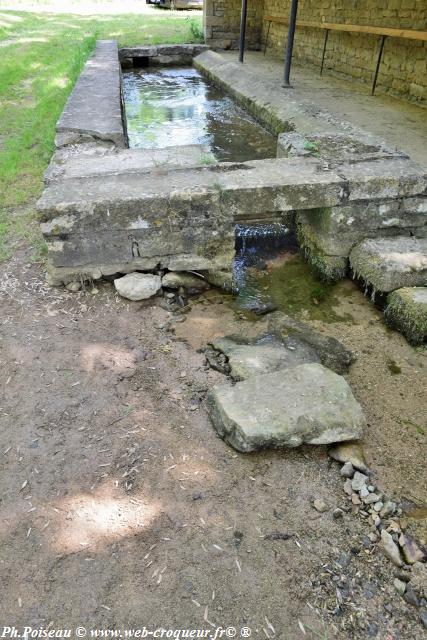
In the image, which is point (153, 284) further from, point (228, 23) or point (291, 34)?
point (228, 23)

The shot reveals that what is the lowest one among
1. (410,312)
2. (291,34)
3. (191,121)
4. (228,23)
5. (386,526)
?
(386,526)

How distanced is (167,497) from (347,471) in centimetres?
82

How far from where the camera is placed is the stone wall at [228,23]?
11180mm

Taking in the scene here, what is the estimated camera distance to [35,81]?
9.03m

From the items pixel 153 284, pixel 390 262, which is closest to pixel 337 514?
pixel 390 262

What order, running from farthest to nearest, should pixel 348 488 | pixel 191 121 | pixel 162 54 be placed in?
pixel 162 54 < pixel 191 121 < pixel 348 488

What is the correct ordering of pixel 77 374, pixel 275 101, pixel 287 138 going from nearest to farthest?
pixel 77 374 → pixel 287 138 → pixel 275 101

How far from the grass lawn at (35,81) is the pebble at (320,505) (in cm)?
282

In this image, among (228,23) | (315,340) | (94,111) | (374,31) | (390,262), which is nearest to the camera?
(315,340)

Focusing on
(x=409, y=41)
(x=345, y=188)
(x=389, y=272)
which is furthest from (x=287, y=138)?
(x=409, y=41)

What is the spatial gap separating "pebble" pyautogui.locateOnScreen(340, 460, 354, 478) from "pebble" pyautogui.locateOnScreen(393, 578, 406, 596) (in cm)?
47

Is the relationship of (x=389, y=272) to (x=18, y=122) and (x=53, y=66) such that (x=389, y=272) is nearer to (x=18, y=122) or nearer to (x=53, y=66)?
(x=18, y=122)

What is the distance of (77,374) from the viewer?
2615 mm

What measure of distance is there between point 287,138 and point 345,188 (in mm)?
1276
